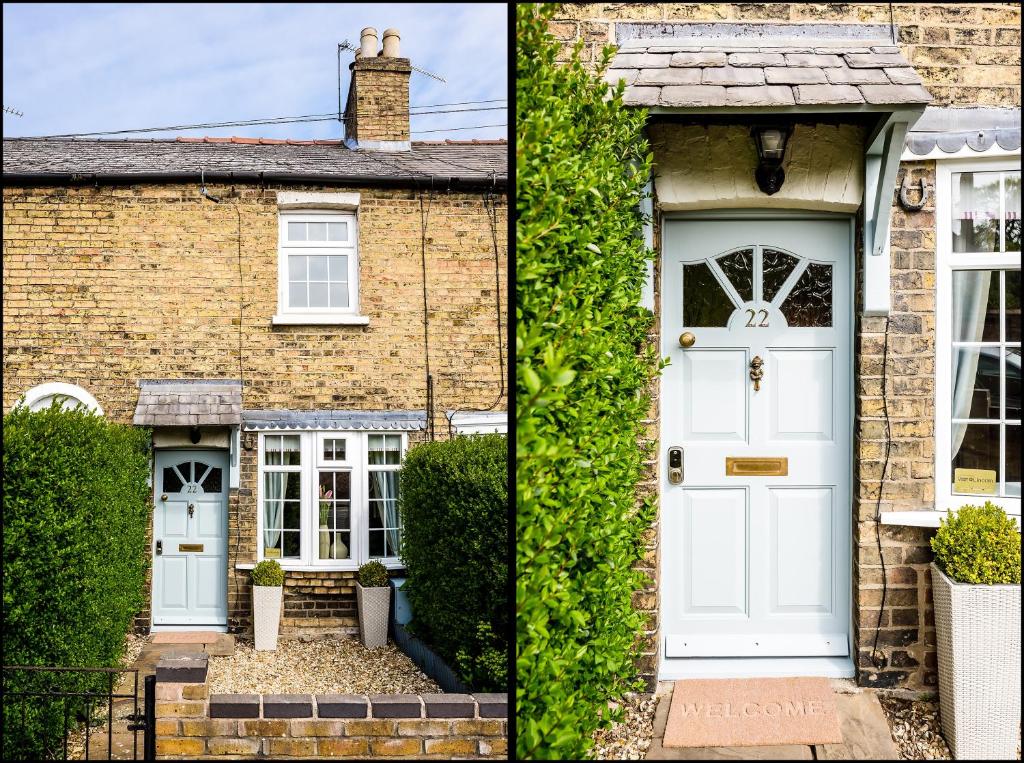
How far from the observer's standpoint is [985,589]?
3.25 m

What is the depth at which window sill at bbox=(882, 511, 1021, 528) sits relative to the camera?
363 centimetres

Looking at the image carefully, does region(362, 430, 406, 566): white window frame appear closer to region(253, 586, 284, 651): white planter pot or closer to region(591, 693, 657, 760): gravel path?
region(253, 586, 284, 651): white planter pot

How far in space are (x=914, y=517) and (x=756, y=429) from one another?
0.86 metres

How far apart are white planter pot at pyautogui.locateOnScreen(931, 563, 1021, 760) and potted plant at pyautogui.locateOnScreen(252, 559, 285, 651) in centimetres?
342

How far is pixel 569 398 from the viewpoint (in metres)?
2.25

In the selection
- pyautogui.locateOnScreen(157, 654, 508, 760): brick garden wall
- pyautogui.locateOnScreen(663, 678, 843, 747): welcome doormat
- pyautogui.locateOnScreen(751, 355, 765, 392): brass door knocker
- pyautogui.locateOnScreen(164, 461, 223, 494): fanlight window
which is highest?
pyautogui.locateOnScreen(751, 355, 765, 392): brass door knocker

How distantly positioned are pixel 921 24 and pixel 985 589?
2789 mm

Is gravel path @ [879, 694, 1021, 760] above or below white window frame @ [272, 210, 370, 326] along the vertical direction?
below

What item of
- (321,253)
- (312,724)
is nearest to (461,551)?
(312,724)

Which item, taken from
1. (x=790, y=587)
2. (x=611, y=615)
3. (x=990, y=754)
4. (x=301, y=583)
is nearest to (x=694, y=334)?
(x=790, y=587)

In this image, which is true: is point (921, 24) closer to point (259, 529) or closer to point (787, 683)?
point (787, 683)

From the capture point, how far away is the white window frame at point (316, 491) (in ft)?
14.1

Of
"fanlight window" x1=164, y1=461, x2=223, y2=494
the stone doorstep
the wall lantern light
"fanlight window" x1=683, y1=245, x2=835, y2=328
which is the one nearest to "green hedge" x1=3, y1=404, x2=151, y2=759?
"fanlight window" x1=164, y1=461, x2=223, y2=494

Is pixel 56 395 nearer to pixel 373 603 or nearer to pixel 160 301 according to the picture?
pixel 160 301
